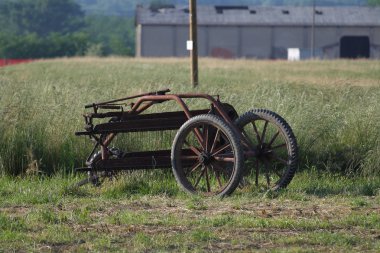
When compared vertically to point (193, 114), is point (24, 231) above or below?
below

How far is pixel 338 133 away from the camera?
12703 mm

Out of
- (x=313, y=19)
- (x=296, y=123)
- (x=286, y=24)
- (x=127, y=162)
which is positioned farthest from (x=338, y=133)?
(x=286, y=24)

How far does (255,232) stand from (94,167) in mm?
3049

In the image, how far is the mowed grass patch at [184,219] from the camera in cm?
740

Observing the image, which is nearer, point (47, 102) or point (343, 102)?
point (47, 102)

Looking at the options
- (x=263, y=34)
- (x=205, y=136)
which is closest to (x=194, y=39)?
(x=205, y=136)

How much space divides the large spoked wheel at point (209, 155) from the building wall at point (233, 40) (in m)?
90.5

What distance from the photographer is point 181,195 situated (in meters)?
9.95

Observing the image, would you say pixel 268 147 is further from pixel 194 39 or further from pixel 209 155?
pixel 194 39

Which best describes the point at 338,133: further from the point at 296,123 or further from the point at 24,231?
the point at 24,231

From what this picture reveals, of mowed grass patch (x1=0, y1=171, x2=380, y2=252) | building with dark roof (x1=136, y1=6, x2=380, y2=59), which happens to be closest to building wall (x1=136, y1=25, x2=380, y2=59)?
building with dark roof (x1=136, y1=6, x2=380, y2=59)

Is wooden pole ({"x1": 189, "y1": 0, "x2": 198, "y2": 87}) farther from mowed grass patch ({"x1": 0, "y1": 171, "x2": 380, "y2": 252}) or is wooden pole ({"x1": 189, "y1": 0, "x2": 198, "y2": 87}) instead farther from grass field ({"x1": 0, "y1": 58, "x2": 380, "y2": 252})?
mowed grass patch ({"x1": 0, "y1": 171, "x2": 380, "y2": 252})

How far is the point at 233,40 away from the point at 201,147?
9194cm

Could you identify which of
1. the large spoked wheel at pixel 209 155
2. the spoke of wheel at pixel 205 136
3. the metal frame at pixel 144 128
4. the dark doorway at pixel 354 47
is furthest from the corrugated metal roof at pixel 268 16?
the spoke of wheel at pixel 205 136
